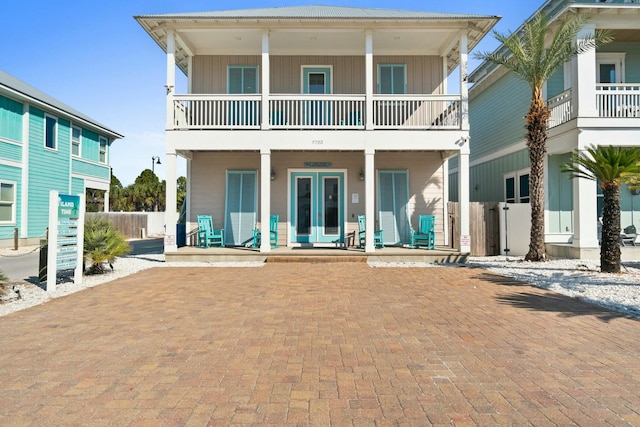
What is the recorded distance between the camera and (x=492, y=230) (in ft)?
38.9

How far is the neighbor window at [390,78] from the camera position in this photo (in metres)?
12.8

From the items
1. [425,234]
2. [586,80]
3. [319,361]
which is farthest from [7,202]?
[586,80]

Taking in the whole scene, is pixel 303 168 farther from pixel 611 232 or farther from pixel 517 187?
pixel 611 232

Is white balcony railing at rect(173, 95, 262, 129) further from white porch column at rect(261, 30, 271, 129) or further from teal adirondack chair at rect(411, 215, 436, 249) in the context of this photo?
teal adirondack chair at rect(411, 215, 436, 249)

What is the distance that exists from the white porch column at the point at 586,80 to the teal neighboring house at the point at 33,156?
19.9 metres

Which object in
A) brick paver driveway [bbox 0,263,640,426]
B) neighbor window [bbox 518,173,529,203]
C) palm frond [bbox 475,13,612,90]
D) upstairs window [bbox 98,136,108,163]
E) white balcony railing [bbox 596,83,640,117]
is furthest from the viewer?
upstairs window [bbox 98,136,108,163]

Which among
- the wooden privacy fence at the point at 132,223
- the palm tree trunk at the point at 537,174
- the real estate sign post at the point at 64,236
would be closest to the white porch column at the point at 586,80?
the palm tree trunk at the point at 537,174

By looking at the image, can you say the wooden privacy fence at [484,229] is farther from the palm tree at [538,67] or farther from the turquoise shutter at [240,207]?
the turquoise shutter at [240,207]

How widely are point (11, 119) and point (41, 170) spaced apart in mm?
2520

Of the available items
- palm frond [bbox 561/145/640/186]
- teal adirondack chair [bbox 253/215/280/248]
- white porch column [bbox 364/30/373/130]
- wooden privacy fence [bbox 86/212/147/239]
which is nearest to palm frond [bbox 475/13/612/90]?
palm frond [bbox 561/145/640/186]

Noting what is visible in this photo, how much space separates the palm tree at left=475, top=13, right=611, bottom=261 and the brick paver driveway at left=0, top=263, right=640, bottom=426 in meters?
4.24

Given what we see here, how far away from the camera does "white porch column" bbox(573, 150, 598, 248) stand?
10.5m

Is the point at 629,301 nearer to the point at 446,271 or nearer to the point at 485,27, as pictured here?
the point at 446,271

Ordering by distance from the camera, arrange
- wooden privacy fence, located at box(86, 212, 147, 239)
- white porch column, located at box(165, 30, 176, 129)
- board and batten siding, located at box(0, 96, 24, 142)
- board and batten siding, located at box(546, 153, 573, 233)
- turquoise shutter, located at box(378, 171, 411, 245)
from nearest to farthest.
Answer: white porch column, located at box(165, 30, 176, 129) < board and batten siding, located at box(546, 153, 573, 233) < turquoise shutter, located at box(378, 171, 411, 245) < board and batten siding, located at box(0, 96, 24, 142) < wooden privacy fence, located at box(86, 212, 147, 239)
